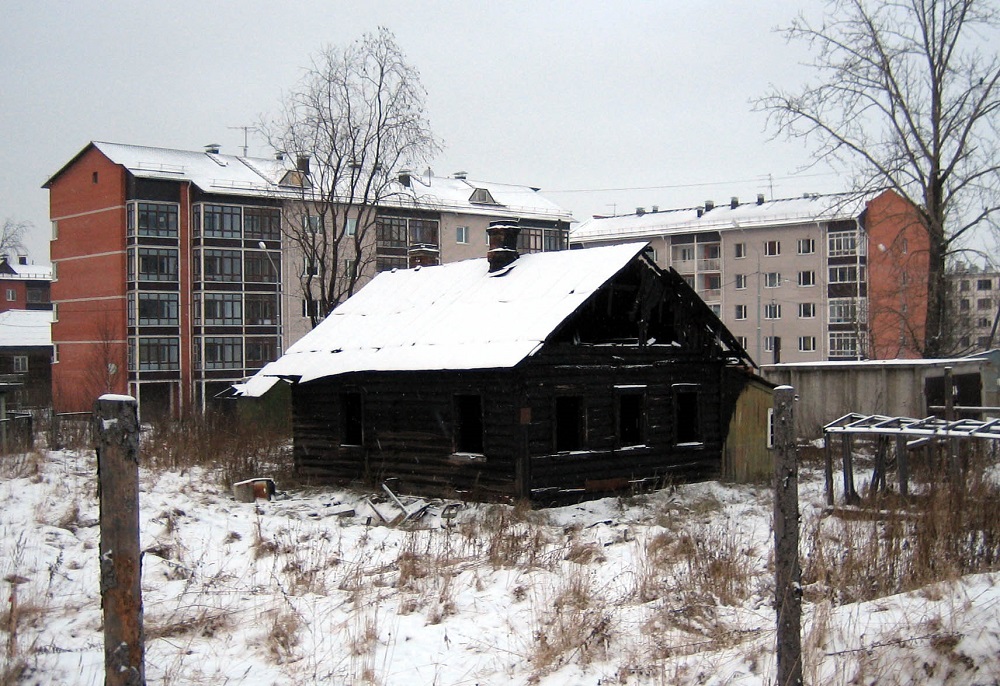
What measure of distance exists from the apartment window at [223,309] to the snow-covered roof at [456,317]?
30653 mm

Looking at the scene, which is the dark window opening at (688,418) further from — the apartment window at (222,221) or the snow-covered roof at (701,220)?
the snow-covered roof at (701,220)

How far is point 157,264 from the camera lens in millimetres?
52438

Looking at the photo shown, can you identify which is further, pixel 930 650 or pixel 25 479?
pixel 25 479

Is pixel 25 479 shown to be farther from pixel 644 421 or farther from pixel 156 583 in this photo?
pixel 644 421

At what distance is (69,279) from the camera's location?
2201 inches

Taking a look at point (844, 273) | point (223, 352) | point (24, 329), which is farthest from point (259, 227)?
point (844, 273)

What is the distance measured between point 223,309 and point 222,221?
496cm

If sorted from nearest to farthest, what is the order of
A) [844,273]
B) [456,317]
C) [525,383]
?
[525,383] < [456,317] < [844,273]

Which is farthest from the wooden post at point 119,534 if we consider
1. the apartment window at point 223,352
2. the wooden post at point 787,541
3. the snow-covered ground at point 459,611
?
the apartment window at point 223,352

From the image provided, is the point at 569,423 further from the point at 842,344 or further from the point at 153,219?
the point at 842,344

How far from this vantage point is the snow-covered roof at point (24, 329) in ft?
214

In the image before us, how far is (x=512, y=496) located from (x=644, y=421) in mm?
3857

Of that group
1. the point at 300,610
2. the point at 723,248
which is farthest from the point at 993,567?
the point at 723,248

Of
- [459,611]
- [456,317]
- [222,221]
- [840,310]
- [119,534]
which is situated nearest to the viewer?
[119,534]
